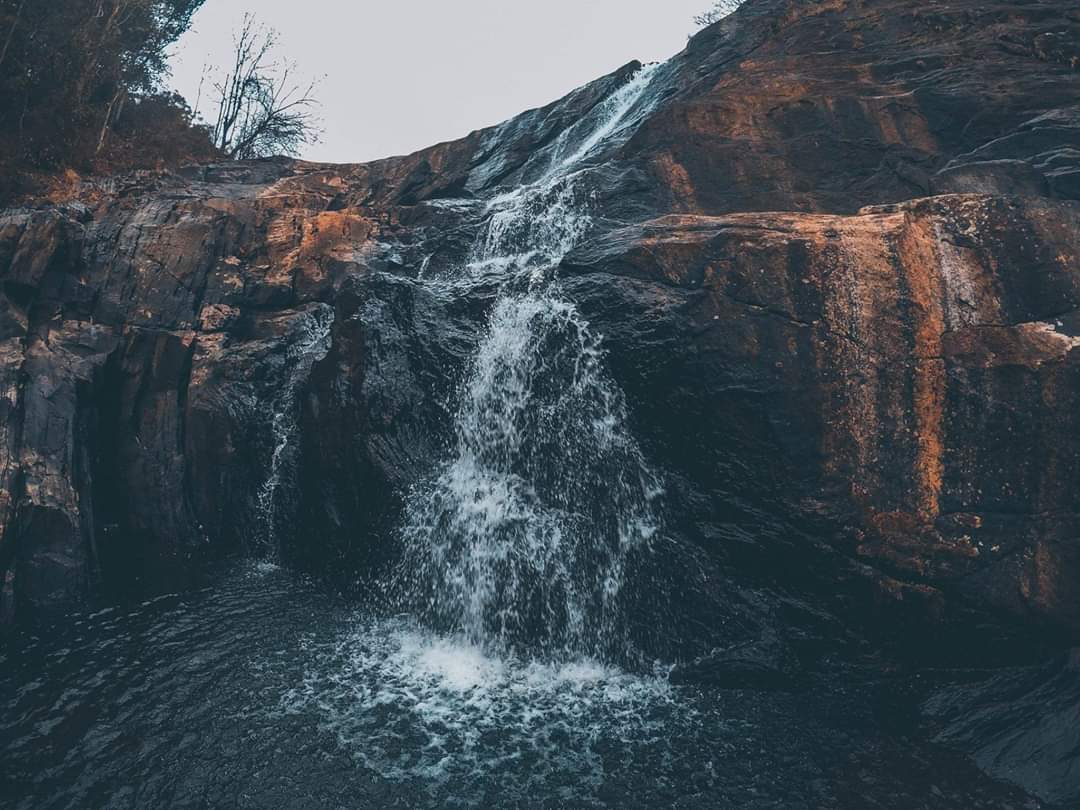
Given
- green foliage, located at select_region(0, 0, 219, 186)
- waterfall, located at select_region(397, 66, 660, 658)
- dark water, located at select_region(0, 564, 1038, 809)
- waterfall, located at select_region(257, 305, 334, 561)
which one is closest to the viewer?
dark water, located at select_region(0, 564, 1038, 809)

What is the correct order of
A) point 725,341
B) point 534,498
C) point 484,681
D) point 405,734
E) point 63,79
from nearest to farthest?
point 405,734 < point 484,681 < point 725,341 < point 534,498 < point 63,79

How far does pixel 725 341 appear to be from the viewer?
37.3 ft

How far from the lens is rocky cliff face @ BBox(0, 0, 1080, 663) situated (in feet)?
33.7

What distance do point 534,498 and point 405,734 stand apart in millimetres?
4954

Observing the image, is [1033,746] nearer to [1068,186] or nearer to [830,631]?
[830,631]

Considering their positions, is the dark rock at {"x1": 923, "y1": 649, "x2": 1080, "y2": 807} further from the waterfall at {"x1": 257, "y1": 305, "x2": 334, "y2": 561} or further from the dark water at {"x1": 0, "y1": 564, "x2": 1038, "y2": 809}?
the waterfall at {"x1": 257, "y1": 305, "x2": 334, "y2": 561}

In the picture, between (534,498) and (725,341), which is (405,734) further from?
(725,341)

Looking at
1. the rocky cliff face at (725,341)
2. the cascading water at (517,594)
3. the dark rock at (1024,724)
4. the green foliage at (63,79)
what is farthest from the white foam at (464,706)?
the green foliage at (63,79)

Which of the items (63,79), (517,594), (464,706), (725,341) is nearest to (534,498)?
(517,594)

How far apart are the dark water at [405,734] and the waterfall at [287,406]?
4436mm

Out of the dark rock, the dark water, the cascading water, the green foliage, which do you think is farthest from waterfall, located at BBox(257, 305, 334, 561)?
the dark rock

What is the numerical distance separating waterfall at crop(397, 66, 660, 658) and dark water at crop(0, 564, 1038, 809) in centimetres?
80

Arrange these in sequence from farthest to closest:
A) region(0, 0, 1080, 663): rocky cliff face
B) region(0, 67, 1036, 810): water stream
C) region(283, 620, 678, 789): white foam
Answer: region(0, 0, 1080, 663): rocky cliff face → region(283, 620, 678, 789): white foam → region(0, 67, 1036, 810): water stream

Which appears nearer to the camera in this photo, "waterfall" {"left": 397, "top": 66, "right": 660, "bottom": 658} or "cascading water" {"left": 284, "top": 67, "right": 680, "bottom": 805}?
"cascading water" {"left": 284, "top": 67, "right": 680, "bottom": 805}
